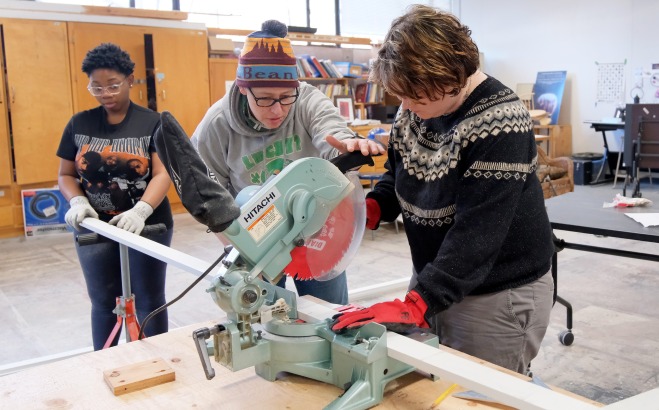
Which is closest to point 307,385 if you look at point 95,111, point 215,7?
point 95,111

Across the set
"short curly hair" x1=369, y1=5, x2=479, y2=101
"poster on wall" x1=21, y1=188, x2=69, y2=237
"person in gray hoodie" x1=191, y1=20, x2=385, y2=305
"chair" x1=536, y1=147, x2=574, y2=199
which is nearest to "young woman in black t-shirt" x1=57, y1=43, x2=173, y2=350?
"person in gray hoodie" x1=191, y1=20, x2=385, y2=305

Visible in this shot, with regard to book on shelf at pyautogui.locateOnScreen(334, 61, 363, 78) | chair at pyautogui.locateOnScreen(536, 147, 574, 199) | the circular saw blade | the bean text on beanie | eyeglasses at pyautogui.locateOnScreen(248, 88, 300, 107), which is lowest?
chair at pyautogui.locateOnScreen(536, 147, 574, 199)

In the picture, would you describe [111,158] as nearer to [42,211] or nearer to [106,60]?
[106,60]

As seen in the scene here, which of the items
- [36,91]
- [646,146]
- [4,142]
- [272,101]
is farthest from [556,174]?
[4,142]

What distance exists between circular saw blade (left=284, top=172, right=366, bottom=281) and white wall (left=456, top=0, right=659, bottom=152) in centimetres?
770

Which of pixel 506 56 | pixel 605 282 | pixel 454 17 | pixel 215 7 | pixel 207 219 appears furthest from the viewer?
pixel 506 56

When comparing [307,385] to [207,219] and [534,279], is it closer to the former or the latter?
[207,219]

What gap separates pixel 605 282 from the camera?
405 centimetres

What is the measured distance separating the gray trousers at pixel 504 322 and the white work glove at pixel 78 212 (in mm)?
1387

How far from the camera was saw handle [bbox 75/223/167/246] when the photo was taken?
1.82 meters

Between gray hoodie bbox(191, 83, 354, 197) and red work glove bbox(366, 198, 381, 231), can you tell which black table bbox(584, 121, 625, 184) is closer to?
gray hoodie bbox(191, 83, 354, 197)

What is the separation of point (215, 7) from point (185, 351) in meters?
7.08

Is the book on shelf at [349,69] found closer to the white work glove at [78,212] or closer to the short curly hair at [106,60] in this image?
the short curly hair at [106,60]

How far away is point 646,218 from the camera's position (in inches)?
102
